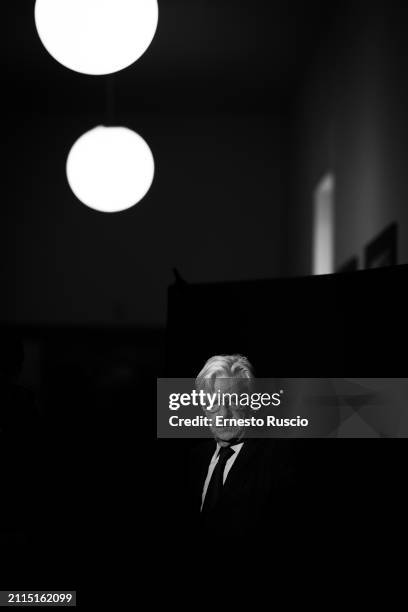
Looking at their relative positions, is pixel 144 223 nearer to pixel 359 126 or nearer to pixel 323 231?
pixel 323 231

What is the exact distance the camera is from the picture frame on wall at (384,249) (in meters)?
2.48

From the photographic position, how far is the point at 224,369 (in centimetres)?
111

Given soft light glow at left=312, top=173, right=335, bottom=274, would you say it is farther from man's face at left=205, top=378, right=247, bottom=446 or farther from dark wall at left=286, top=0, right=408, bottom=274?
man's face at left=205, top=378, right=247, bottom=446

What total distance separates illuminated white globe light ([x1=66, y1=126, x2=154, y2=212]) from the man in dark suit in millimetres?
2027

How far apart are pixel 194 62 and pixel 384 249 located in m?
2.54

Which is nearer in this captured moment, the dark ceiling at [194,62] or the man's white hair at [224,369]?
the man's white hair at [224,369]

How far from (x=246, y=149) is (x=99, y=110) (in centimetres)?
111

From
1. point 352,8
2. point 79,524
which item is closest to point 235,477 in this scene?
point 79,524

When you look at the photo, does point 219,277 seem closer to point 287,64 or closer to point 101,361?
point 101,361

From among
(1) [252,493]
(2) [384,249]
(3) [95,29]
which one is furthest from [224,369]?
(2) [384,249]

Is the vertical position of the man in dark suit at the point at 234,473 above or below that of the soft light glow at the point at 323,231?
below

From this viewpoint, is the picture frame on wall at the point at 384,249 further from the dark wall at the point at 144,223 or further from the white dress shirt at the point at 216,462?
the dark wall at the point at 144,223

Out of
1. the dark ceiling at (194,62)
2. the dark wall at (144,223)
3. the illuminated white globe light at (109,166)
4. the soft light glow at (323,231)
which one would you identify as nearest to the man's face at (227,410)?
the illuminated white globe light at (109,166)

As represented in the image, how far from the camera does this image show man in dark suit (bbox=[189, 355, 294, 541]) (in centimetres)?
102
